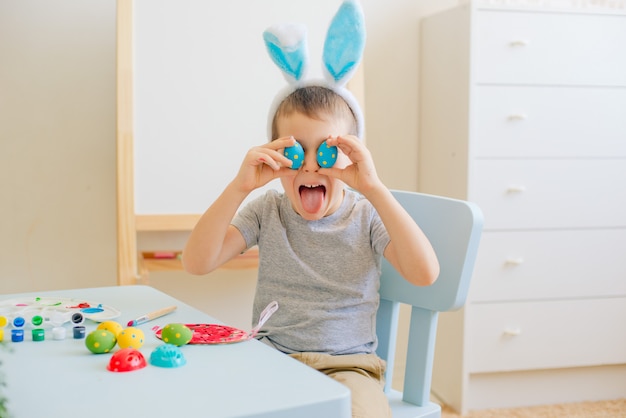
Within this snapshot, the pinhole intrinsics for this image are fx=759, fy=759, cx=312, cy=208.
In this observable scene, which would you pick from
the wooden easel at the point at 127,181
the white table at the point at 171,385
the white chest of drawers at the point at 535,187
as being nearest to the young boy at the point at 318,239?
the white table at the point at 171,385

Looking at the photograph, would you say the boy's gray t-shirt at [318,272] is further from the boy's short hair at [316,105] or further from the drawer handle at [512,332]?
the drawer handle at [512,332]

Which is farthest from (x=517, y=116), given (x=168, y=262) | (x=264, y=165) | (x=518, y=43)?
(x=264, y=165)

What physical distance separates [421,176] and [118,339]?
1812 millimetres

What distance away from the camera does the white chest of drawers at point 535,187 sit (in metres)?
2.15

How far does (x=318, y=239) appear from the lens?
1193 mm

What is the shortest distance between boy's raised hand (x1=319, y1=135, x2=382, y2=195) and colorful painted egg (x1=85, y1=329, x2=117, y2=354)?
0.43 m

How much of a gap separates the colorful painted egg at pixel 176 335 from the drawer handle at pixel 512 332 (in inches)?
62.7

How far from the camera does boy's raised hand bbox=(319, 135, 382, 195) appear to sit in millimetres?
1032

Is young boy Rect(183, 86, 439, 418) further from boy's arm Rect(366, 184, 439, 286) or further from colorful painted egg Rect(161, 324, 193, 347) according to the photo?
colorful painted egg Rect(161, 324, 193, 347)

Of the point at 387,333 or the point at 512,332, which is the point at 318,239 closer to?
the point at 387,333

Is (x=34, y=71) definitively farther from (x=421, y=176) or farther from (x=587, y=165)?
(x=587, y=165)

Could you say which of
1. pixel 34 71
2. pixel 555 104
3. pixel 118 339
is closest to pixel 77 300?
pixel 118 339

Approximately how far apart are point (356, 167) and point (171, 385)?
0.50 metres

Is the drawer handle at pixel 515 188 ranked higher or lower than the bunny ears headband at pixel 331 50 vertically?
lower
